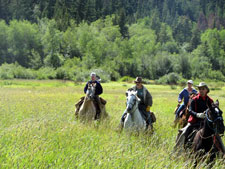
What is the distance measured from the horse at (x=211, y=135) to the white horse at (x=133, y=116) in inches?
102

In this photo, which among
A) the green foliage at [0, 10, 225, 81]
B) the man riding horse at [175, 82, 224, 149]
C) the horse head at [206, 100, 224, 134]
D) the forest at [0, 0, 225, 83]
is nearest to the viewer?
the horse head at [206, 100, 224, 134]

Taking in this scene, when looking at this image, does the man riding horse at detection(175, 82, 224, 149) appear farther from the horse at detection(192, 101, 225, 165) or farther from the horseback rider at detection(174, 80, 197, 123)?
the horseback rider at detection(174, 80, 197, 123)

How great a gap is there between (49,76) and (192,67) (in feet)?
196

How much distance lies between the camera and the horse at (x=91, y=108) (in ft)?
39.3

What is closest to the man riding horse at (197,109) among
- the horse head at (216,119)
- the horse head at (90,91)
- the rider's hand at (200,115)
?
the rider's hand at (200,115)

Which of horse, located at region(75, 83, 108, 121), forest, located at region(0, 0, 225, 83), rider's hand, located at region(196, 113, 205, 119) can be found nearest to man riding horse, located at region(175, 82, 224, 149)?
rider's hand, located at region(196, 113, 205, 119)

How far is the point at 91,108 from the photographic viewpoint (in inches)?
479

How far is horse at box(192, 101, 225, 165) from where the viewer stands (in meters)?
6.83

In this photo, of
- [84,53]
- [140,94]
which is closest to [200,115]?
[140,94]

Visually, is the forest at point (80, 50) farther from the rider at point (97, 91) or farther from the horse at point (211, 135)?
the horse at point (211, 135)

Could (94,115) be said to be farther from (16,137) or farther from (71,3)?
(71,3)

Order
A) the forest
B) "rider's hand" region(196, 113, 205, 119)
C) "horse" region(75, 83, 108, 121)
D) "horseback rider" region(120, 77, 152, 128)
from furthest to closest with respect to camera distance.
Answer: the forest, "horse" region(75, 83, 108, 121), "horseback rider" region(120, 77, 152, 128), "rider's hand" region(196, 113, 205, 119)

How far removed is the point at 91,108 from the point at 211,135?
19.7 feet

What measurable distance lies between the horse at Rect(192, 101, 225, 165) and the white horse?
259 cm
